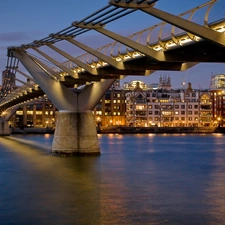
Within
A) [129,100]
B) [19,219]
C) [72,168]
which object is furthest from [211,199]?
[129,100]

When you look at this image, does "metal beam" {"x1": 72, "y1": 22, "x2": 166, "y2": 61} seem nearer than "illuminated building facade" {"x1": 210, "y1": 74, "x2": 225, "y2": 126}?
Yes

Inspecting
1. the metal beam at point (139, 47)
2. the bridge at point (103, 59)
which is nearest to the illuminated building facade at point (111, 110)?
the bridge at point (103, 59)

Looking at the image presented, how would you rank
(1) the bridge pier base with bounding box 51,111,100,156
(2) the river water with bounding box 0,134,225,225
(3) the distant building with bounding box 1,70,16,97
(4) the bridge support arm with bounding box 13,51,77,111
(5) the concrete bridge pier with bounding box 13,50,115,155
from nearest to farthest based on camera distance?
(2) the river water with bounding box 0,134,225,225
(1) the bridge pier base with bounding box 51,111,100,156
(5) the concrete bridge pier with bounding box 13,50,115,155
(4) the bridge support arm with bounding box 13,51,77,111
(3) the distant building with bounding box 1,70,16,97

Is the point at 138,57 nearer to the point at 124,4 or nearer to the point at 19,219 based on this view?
the point at 124,4

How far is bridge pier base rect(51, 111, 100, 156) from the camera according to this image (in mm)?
48531

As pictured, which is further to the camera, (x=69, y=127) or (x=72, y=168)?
(x=69, y=127)

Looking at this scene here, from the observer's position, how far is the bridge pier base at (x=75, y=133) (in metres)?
48.5

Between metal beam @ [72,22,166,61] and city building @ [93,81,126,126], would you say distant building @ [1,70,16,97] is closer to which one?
metal beam @ [72,22,166,61]

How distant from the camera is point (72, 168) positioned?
41.3 metres

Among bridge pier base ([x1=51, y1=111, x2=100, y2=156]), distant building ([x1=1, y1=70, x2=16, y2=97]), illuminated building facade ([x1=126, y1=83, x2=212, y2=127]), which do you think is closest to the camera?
bridge pier base ([x1=51, y1=111, x2=100, y2=156])

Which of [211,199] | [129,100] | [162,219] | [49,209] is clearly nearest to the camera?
[162,219]

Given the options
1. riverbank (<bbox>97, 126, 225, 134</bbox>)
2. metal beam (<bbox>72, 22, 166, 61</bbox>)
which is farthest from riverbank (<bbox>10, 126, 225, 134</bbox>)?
metal beam (<bbox>72, 22, 166, 61</bbox>)

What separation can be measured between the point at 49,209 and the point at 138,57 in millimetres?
13451

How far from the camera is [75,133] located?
48.5 m
